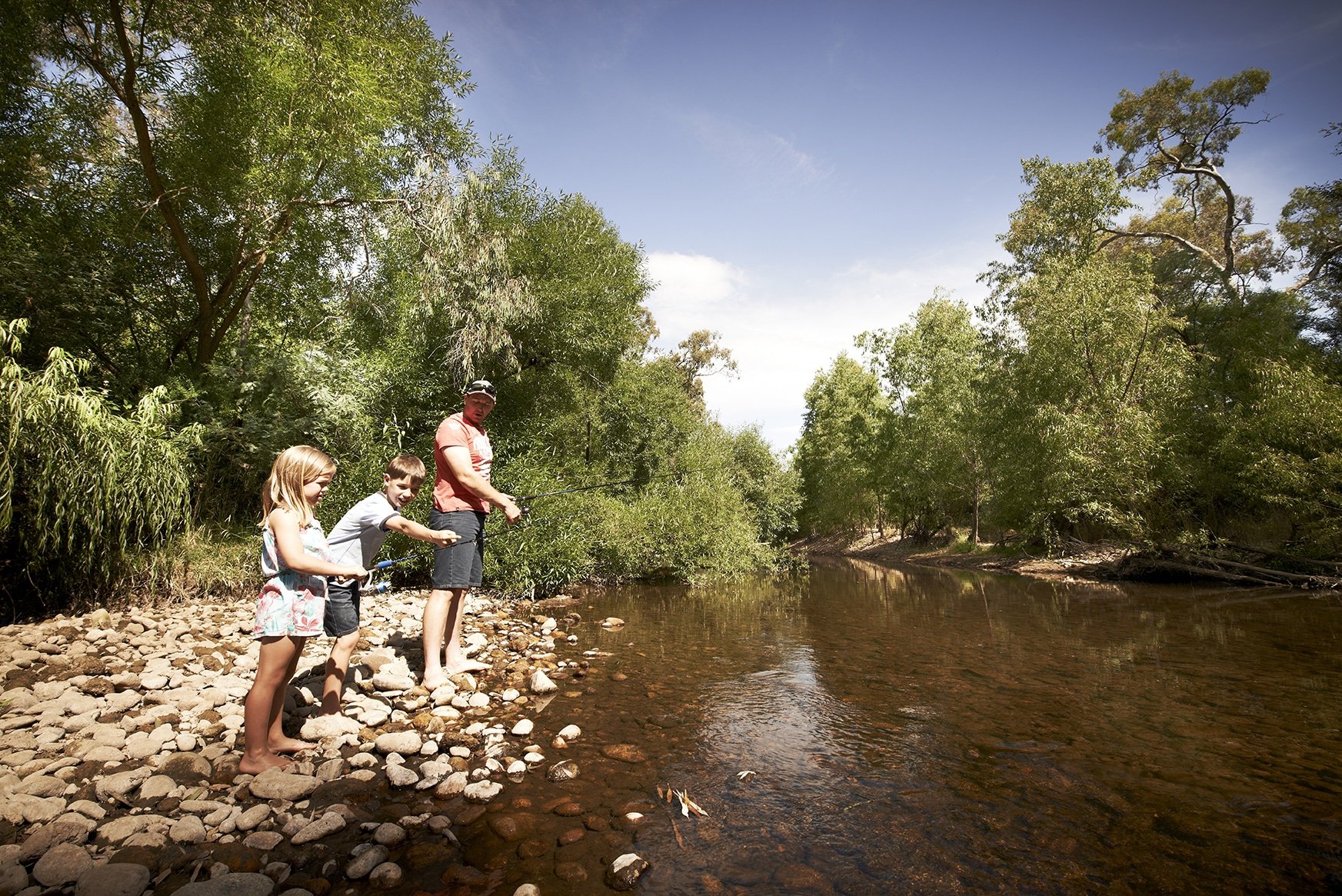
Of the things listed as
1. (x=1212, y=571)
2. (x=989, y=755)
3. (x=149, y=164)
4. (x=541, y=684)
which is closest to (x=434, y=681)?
(x=541, y=684)

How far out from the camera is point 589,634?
7.74 m

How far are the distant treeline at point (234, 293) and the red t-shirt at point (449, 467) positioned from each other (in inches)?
178

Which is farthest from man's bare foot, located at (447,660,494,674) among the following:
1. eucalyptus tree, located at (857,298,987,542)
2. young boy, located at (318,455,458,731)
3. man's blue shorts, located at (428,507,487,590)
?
eucalyptus tree, located at (857,298,987,542)

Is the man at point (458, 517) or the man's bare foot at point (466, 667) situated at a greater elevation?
the man at point (458, 517)

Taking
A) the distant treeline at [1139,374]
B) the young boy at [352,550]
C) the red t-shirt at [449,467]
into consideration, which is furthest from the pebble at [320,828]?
the distant treeline at [1139,374]

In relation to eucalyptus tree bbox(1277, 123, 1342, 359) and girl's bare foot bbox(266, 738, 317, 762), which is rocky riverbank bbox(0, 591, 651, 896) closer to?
girl's bare foot bbox(266, 738, 317, 762)

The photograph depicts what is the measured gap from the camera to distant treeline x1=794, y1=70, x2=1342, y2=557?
14297 millimetres

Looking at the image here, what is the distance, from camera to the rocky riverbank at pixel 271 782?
7.89 ft

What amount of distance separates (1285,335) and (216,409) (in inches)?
1080

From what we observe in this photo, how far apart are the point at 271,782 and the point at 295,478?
167 centimetres

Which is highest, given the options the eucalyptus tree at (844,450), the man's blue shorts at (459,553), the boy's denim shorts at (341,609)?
the eucalyptus tree at (844,450)

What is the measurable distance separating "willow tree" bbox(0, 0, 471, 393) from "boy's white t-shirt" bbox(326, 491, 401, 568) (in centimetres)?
805

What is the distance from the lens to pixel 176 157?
10.0 m

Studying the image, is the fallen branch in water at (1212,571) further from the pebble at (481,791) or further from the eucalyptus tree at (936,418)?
the pebble at (481,791)
